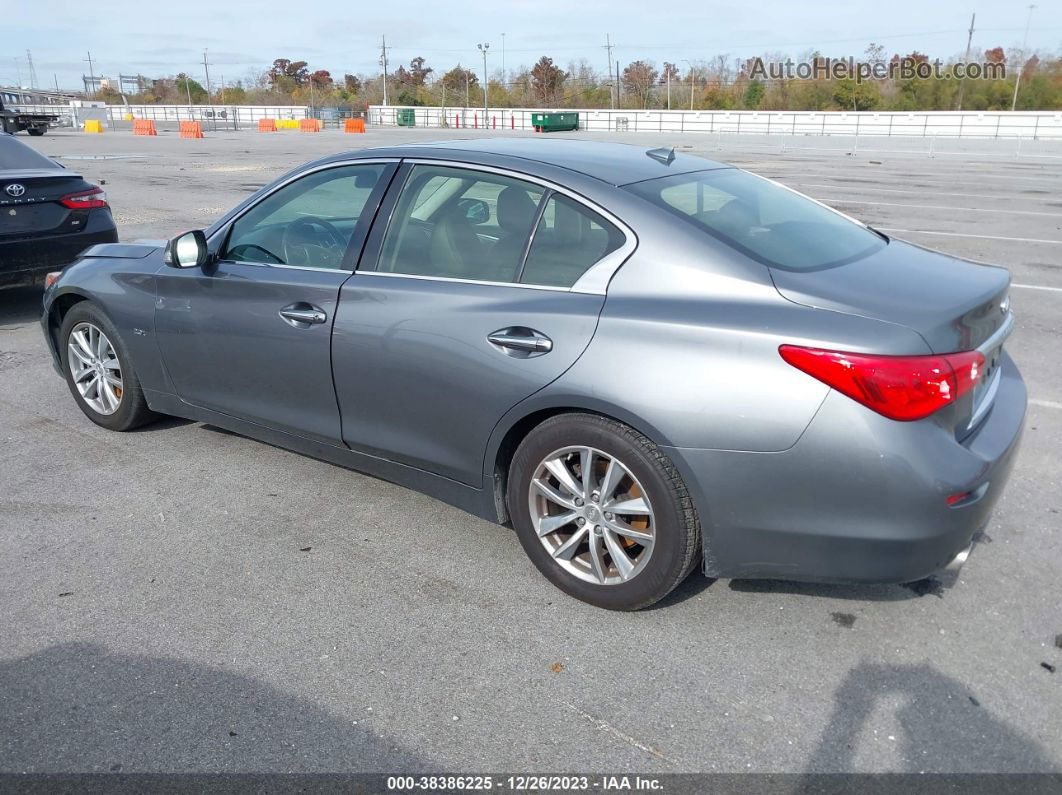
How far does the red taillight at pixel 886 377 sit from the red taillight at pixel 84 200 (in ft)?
22.5

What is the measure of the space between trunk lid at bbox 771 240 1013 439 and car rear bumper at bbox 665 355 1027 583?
0.55ft

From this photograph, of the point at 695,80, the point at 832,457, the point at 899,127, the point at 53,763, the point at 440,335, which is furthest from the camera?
the point at 695,80

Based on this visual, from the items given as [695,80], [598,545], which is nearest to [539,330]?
[598,545]

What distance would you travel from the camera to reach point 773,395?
111 inches

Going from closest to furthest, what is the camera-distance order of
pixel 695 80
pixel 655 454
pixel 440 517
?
pixel 655 454
pixel 440 517
pixel 695 80

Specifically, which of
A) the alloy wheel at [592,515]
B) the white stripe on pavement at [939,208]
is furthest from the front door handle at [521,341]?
the white stripe on pavement at [939,208]

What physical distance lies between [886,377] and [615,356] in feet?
2.81

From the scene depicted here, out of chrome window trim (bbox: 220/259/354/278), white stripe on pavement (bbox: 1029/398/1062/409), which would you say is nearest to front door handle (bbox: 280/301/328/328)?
chrome window trim (bbox: 220/259/354/278)

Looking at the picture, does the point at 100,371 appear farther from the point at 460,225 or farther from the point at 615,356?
the point at 615,356

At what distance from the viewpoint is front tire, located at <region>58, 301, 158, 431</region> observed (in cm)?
490

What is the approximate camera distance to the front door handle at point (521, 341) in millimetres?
3250

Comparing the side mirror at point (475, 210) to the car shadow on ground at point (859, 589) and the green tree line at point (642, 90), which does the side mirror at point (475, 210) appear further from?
the green tree line at point (642, 90)

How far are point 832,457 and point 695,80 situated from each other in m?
109

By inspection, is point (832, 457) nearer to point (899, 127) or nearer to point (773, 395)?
point (773, 395)
